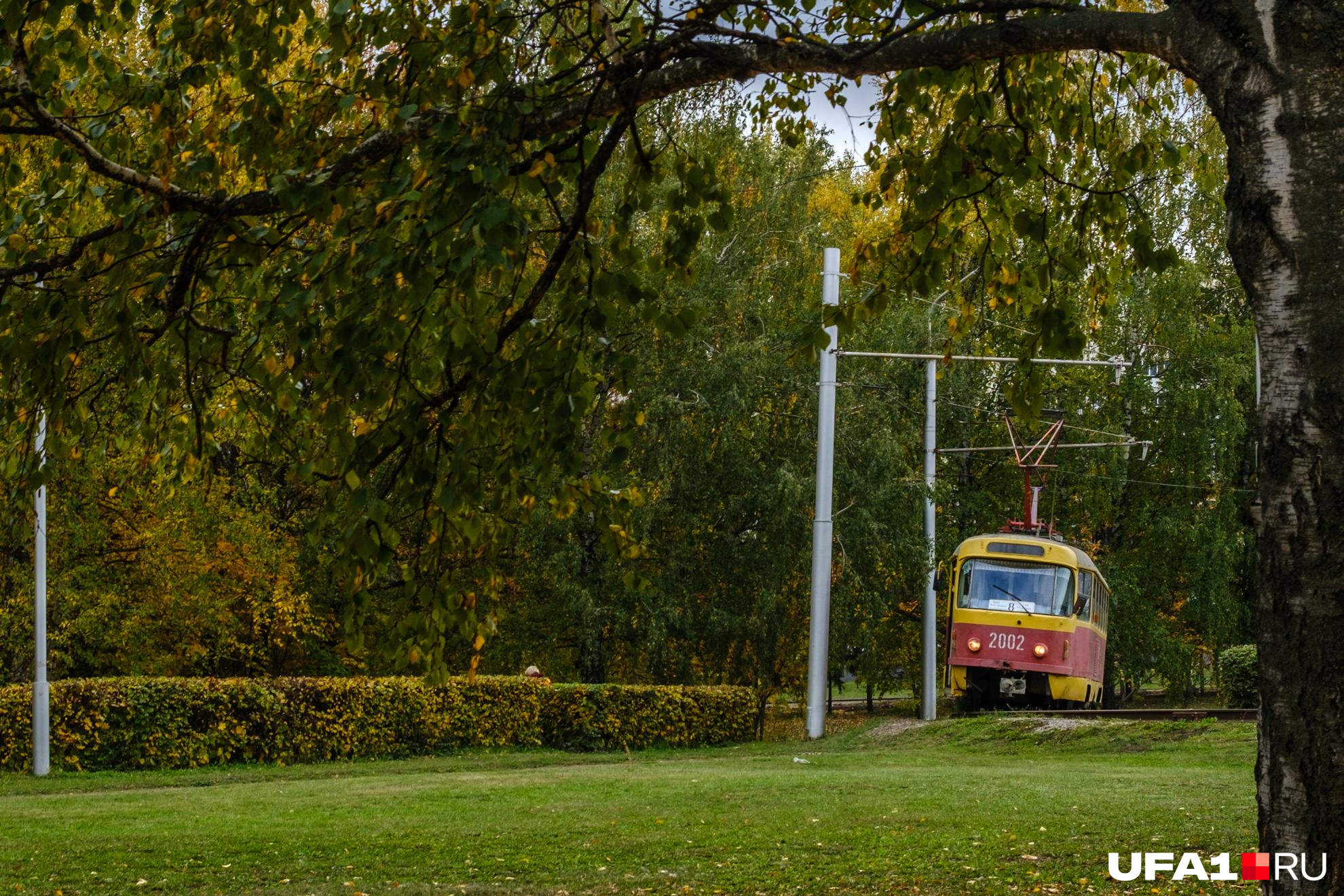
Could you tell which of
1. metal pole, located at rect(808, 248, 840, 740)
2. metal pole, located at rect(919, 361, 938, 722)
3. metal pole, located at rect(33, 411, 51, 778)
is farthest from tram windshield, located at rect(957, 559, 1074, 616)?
metal pole, located at rect(33, 411, 51, 778)

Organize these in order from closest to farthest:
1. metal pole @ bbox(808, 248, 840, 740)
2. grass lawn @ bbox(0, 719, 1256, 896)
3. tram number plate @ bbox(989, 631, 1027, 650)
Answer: grass lawn @ bbox(0, 719, 1256, 896)
metal pole @ bbox(808, 248, 840, 740)
tram number plate @ bbox(989, 631, 1027, 650)

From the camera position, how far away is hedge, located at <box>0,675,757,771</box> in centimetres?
1981

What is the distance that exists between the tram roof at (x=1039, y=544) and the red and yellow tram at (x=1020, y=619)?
0.02m

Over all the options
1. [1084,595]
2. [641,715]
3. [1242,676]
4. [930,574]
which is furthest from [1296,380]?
[930,574]

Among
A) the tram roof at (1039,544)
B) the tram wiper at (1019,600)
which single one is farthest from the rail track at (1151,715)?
the tram roof at (1039,544)

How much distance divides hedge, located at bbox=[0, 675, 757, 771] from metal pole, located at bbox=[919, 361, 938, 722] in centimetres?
494

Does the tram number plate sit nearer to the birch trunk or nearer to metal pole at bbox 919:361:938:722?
metal pole at bbox 919:361:938:722

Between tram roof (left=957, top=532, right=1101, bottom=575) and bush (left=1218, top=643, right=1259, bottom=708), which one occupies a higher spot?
tram roof (left=957, top=532, right=1101, bottom=575)

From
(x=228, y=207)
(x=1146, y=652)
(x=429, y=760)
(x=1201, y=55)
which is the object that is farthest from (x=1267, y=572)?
(x=1146, y=652)

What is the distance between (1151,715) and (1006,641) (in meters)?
3.64

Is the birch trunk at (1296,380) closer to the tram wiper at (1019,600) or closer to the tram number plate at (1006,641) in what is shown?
the tram wiper at (1019,600)

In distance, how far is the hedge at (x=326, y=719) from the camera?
19812mm

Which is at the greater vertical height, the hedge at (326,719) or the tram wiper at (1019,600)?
the tram wiper at (1019,600)

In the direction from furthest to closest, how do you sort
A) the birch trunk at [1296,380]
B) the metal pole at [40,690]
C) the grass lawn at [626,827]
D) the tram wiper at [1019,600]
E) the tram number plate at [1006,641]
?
the tram number plate at [1006,641] → the tram wiper at [1019,600] → the metal pole at [40,690] → the grass lawn at [626,827] → the birch trunk at [1296,380]
